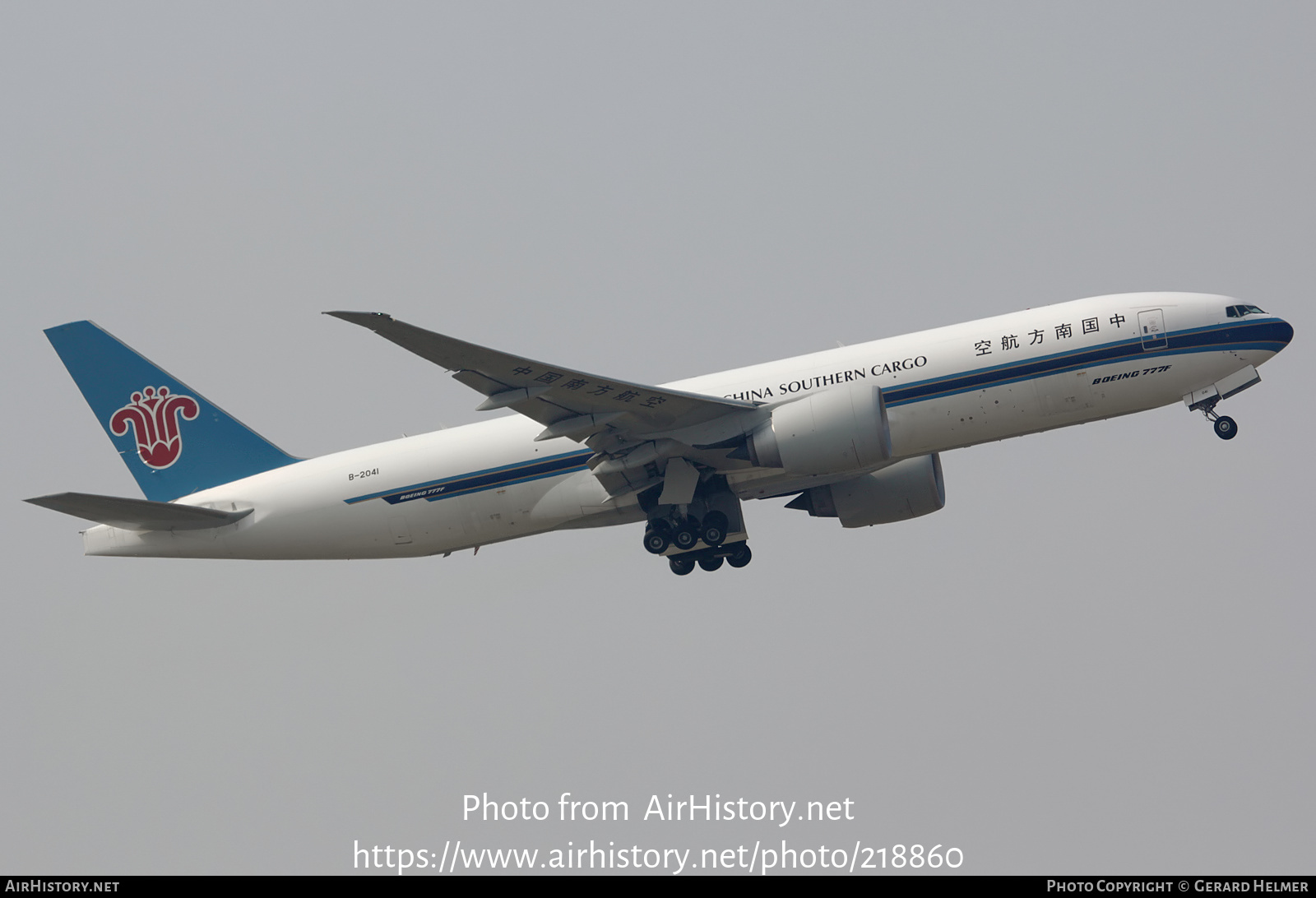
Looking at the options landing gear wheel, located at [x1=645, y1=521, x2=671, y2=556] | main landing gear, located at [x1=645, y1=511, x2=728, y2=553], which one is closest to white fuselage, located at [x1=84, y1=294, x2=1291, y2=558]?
landing gear wheel, located at [x1=645, y1=521, x2=671, y2=556]

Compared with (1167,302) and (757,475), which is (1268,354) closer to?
(1167,302)

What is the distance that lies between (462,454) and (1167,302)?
15734mm

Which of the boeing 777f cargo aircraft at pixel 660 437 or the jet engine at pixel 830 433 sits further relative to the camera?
the boeing 777f cargo aircraft at pixel 660 437

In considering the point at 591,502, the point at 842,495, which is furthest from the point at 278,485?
the point at 842,495

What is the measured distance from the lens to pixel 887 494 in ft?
107

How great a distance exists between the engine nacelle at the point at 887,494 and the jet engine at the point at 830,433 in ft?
14.7

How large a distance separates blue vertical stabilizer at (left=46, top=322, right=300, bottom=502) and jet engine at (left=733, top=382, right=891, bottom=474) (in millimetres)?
12370

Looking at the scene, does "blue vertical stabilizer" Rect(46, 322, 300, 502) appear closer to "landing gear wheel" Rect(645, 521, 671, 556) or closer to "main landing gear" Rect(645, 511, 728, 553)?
"landing gear wheel" Rect(645, 521, 671, 556)

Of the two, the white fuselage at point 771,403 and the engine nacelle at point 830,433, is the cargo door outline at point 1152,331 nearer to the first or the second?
the white fuselage at point 771,403

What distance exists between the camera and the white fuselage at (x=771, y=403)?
28.4 m

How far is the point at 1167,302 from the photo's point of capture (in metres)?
28.8

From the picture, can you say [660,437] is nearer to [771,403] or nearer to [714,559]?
[771,403]

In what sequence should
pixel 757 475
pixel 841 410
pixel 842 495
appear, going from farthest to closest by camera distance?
pixel 842 495, pixel 757 475, pixel 841 410

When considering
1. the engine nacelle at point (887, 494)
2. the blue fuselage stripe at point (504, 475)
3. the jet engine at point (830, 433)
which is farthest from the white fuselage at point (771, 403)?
the engine nacelle at point (887, 494)
